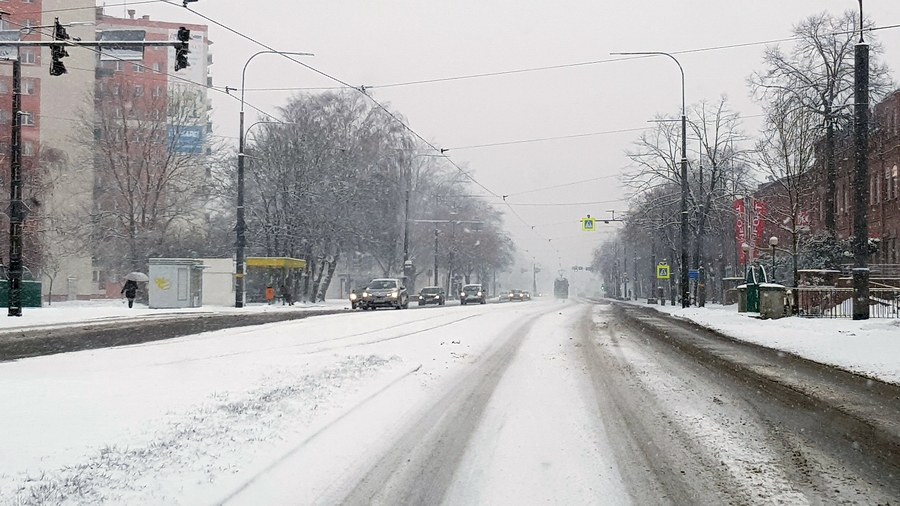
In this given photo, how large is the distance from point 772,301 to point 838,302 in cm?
212

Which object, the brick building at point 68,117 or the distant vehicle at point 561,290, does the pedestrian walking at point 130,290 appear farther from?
the distant vehicle at point 561,290

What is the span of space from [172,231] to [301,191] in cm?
1020

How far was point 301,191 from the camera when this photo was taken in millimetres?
50969

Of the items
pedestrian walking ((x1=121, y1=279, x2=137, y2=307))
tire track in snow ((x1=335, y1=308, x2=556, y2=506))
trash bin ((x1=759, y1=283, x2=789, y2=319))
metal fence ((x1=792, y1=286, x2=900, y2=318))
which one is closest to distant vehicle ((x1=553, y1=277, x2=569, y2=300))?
pedestrian walking ((x1=121, y1=279, x2=137, y2=307))

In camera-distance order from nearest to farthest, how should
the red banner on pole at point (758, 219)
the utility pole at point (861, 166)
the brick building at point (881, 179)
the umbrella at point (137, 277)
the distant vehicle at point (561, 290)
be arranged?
the utility pole at point (861, 166) → the umbrella at point (137, 277) → the red banner on pole at point (758, 219) → the brick building at point (881, 179) → the distant vehicle at point (561, 290)

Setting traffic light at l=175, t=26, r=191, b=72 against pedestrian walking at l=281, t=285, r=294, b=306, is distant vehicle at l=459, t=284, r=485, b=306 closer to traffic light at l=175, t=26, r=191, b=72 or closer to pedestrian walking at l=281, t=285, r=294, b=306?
pedestrian walking at l=281, t=285, r=294, b=306

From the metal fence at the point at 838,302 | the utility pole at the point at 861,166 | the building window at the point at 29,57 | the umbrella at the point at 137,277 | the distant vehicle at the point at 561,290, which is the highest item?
the building window at the point at 29,57

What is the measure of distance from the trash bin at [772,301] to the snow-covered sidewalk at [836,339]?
4.60 feet

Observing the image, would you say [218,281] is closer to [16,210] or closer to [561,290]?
[16,210]

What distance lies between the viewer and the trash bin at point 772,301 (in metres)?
29.8

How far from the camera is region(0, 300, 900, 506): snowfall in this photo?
613cm

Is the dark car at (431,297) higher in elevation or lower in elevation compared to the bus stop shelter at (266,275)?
lower

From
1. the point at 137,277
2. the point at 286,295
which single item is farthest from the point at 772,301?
the point at 137,277

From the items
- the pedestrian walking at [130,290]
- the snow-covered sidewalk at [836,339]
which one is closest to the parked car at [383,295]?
the pedestrian walking at [130,290]
